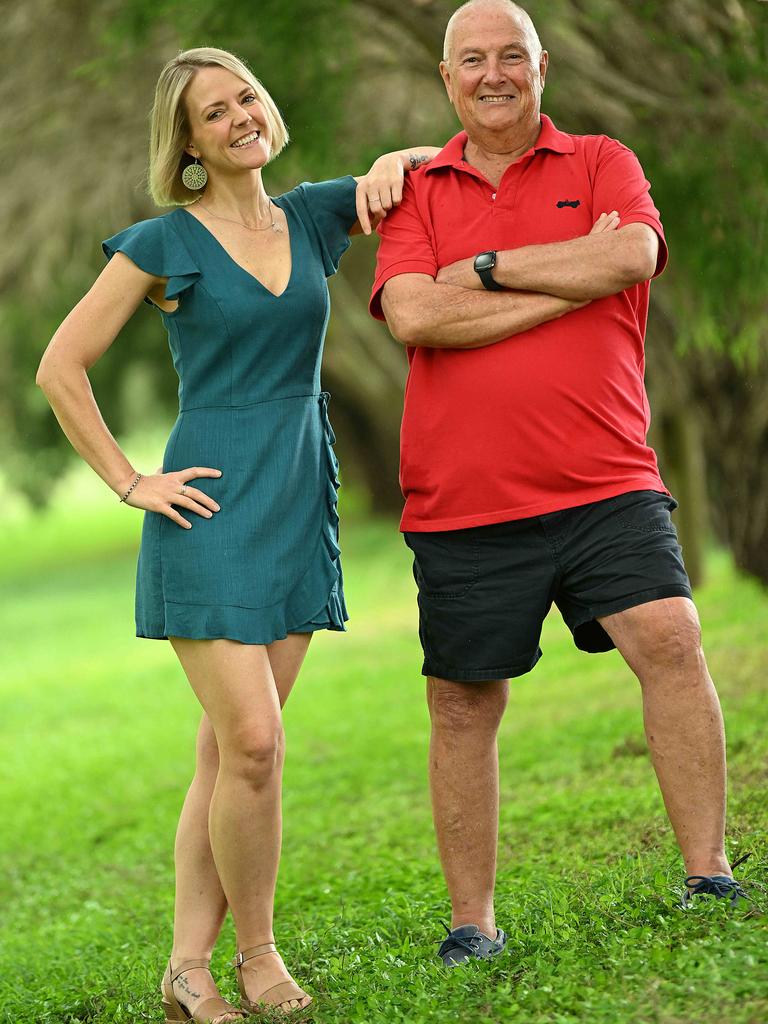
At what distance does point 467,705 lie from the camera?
4.14 meters

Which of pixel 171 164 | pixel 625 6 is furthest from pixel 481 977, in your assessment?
pixel 625 6

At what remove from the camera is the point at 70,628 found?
1908 cm

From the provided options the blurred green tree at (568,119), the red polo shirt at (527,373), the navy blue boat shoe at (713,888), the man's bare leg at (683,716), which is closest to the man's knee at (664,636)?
the man's bare leg at (683,716)

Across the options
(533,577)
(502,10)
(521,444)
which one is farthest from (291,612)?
(502,10)

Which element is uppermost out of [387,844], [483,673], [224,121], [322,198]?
[224,121]

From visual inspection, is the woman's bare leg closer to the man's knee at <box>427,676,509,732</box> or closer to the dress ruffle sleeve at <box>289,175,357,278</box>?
the man's knee at <box>427,676,509,732</box>

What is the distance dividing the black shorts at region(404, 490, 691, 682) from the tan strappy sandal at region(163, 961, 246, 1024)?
1.09 m

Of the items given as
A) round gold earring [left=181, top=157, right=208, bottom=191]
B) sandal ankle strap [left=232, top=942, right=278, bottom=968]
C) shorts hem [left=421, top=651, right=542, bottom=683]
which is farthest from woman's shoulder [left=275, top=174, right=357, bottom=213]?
sandal ankle strap [left=232, top=942, right=278, bottom=968]

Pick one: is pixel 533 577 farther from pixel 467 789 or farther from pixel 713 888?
pixel 713 888

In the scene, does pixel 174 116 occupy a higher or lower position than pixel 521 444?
higher

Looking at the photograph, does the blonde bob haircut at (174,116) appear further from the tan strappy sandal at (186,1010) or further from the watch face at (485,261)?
the tan strappy sandal at (186,1010)

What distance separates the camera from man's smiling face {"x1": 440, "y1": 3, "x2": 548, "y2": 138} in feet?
13.2

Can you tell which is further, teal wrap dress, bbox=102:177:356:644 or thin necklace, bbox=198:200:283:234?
thin necklace, bbox=198:200:283:234

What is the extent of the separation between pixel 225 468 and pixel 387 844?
3394 mm
